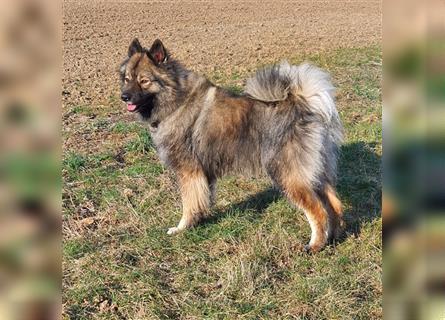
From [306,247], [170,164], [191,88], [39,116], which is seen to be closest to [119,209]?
[170,164]

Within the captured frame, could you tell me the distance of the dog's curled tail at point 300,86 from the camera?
439 centimetres

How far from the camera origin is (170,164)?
494 centimetres

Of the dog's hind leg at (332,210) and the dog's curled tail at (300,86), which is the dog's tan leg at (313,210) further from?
the dog's curled tail at (300,86)

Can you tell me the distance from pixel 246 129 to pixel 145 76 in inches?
47.5

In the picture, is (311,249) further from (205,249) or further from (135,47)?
(135,47)

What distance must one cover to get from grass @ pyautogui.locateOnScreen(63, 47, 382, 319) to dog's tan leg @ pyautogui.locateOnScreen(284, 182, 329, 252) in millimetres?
127

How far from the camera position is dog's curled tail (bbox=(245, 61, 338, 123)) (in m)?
4.39

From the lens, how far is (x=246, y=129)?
4.63 metres

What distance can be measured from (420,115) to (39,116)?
768 mm

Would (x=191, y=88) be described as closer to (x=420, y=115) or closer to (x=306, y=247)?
(x=306, y=247)

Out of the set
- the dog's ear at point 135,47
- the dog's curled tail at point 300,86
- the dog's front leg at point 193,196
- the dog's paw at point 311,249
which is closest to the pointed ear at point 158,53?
the dog's ear at point 135,47

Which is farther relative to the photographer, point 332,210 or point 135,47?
point 135,47

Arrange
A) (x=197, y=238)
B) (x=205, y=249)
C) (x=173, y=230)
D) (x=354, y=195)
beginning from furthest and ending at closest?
(x=354, y=195) → (x=173, y=230) → (x=197, y=238) → (x=205, y=249)

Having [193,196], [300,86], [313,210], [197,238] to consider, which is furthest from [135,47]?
[313,210]
